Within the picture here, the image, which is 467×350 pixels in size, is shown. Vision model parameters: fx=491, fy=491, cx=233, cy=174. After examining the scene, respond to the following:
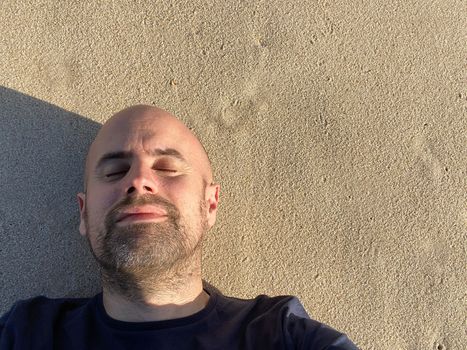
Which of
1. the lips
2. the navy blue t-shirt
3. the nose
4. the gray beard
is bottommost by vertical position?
the navy blue t-shirt

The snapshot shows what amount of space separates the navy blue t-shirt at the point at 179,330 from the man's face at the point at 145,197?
294mm

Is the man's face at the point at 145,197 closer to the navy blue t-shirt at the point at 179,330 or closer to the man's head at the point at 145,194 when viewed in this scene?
the man's head at the point at 145,194

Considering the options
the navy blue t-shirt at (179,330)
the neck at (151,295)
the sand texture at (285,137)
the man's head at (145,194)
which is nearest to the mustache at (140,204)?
the man's head at (145,194)

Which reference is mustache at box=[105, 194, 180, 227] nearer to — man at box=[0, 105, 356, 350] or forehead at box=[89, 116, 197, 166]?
man at box=[0, 105, 356, 350]

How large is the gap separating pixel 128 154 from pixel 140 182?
0.22 metres

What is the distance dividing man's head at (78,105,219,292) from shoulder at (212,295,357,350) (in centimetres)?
37

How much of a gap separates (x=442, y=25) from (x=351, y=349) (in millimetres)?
2039

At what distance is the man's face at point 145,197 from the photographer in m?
2.20

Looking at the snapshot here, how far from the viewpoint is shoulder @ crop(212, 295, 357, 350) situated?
7.08 feet

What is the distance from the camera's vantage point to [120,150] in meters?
2.42

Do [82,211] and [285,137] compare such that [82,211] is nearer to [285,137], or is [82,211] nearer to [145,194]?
[145,194]

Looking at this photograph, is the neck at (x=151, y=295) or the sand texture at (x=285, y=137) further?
the sand texture at (x=285, y=137)

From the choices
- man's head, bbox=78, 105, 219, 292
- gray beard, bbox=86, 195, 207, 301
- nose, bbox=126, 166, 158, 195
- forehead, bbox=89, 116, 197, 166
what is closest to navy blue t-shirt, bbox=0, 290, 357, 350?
gray beard, bbox=86, 195, 207, 301

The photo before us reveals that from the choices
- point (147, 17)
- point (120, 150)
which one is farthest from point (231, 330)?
point (147, 17)
